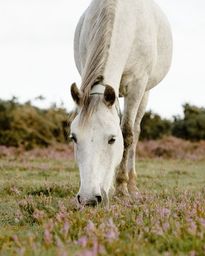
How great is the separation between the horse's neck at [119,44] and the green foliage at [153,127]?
85.5ft

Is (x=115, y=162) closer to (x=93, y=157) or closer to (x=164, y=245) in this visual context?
(x=93, y=157)

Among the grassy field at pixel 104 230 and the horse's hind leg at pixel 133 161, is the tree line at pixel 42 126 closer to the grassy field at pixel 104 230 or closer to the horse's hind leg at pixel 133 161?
the horse's hind leg at pixel 133 161

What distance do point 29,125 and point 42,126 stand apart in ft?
2.37

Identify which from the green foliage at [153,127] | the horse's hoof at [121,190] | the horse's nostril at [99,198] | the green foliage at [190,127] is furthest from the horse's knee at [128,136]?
the green foliage at [190,127]

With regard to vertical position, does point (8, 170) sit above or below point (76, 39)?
below

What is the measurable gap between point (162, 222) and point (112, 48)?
3358mm

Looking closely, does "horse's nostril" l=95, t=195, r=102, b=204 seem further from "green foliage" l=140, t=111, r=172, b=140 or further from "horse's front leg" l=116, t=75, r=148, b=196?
"green foliage" l=140, t=111, r=172, b=140

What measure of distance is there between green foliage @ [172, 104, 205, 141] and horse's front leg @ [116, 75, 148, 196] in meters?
27.8

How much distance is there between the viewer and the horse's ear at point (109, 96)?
241 inches

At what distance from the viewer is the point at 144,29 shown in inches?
331

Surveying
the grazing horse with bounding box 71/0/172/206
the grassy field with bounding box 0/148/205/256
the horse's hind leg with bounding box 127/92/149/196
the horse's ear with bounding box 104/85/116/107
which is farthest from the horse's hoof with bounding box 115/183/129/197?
the horse's ear with bounding box 104/85/116/107

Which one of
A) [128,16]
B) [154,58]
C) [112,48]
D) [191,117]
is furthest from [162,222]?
[191,117]

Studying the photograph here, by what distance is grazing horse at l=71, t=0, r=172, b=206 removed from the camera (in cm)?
583

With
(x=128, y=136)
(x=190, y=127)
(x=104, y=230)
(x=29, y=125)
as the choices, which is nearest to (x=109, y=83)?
(x=128, y=136)
